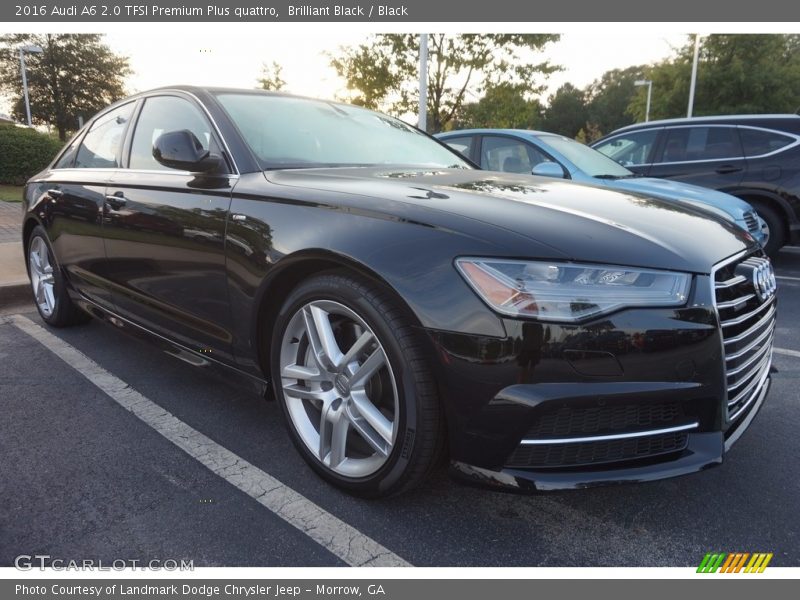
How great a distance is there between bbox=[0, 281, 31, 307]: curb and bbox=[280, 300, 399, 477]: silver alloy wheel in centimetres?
392

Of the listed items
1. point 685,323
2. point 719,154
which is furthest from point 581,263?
point 719,154

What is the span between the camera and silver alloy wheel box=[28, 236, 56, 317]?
13.3ft

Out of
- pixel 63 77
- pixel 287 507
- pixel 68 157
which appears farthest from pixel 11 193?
pixel 63 77

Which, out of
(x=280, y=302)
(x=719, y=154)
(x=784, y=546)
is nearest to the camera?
(x=784, y=546)

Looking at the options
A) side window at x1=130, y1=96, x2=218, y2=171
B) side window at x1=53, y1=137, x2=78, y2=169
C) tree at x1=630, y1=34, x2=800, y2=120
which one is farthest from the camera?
tree at x1=630, y1=34, x2=800, y2=120

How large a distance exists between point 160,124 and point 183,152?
0.85 metres

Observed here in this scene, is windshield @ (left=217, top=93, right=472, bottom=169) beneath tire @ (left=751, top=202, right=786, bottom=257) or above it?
above

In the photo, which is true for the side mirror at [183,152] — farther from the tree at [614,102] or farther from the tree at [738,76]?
the tree at [614,102]

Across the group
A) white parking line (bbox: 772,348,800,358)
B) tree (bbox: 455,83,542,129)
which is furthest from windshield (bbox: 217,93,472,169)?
tree (bbox: 455,83,542,129)

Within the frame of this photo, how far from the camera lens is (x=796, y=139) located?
627 centimetres

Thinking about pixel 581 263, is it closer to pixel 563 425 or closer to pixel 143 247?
pixel 563 425

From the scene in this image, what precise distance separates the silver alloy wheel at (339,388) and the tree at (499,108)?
16.3 meters

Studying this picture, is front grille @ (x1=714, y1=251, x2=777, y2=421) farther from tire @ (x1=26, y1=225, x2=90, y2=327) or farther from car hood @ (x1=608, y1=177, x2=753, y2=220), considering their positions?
tire @ (x1=26, y1=225, x2=90, y2=327)

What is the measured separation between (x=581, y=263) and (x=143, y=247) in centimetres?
212
